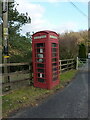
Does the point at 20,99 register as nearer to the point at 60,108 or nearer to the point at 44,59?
the point at 60,108

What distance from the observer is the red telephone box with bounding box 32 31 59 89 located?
5.63m

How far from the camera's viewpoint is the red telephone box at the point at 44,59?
5.63 metres

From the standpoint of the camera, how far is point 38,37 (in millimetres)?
5852

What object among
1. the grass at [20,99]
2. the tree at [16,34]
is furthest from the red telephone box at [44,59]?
the tree at [16,34]

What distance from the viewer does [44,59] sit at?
5.75 m

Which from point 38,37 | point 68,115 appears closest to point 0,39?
point 38,37

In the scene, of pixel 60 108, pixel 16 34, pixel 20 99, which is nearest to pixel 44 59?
pixel 20 99

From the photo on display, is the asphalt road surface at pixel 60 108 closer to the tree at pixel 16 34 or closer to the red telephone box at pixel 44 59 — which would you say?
the red telephone box at pixel 44 59

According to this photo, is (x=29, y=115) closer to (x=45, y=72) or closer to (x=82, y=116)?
(x=82, y=116)

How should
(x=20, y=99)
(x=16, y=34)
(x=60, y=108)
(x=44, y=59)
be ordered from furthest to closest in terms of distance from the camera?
(x=16, y=34), (x=44, y=59), (x=20, y=99), (x=60, y=108)

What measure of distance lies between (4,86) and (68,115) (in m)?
2.54

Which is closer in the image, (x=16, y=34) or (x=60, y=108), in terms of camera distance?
(x=60, y=108)

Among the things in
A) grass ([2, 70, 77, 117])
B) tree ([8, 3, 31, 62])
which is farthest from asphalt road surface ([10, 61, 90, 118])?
A: tree ([8, 3, 31, 62])

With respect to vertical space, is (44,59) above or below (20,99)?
above
